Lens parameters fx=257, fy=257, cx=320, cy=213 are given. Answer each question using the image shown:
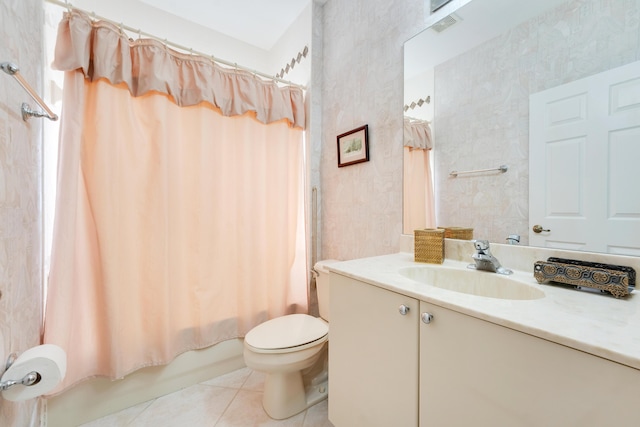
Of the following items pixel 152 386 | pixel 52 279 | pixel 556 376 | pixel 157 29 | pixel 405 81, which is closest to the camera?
pixel 556 376

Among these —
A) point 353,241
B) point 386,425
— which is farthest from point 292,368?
point 353,241

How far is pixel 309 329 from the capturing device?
1.43 metres

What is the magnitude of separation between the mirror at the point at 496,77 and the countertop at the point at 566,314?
0.26m

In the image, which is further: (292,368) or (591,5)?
(292,368)

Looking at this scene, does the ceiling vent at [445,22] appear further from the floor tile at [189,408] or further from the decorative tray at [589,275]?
the floor tile at [189,408]

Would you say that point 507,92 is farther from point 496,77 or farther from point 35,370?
point 35,370

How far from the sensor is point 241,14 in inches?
76.2

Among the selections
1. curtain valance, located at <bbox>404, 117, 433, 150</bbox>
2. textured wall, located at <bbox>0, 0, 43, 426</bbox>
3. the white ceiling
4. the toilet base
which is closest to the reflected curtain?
curtain valance, located at <bbox>404, 117, 433, 150</bbox>

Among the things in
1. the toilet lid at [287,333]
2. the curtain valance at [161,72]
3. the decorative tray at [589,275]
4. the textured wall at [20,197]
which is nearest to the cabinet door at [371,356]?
the toilet lid at [287,333]

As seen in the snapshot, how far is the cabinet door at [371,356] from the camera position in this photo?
→ 29.6 inches

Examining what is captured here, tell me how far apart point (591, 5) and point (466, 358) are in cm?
114

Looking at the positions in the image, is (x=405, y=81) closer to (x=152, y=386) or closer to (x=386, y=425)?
(x=386, y=425)

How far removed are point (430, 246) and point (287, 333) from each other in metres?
0.87

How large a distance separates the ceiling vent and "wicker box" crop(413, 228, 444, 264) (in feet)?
3.03
